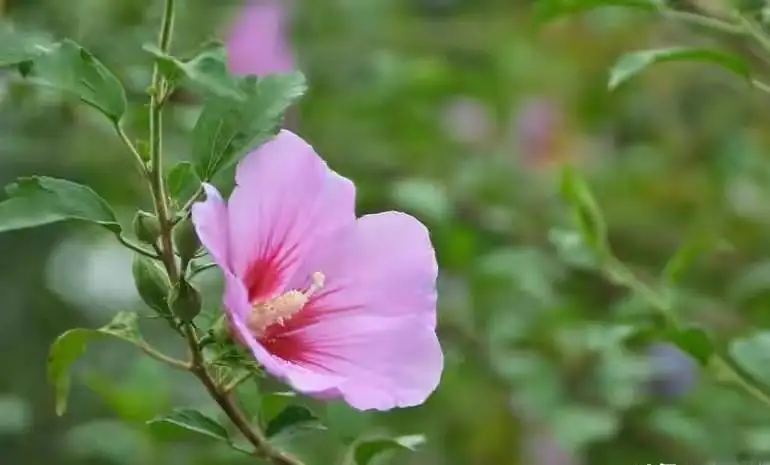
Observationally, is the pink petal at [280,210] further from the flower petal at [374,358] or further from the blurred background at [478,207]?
the blurred background at [478,207]

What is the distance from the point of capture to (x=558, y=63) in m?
2.06

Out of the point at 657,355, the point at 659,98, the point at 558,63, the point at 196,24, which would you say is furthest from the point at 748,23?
the point at 558,63

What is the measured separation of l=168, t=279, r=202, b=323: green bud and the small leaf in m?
0.12

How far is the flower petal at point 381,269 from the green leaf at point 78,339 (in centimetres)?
9

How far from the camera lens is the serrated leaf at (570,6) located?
78cm

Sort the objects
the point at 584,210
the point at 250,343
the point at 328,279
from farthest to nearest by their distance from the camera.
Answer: the point at 584,210, the point at 328,279, the point at 250,343

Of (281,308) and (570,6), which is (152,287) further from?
(570,6)

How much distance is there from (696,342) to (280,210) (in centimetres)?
33

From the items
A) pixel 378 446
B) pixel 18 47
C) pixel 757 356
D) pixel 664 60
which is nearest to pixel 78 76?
pixel 18 47

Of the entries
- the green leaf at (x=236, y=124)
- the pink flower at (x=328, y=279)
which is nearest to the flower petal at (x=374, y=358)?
the pink flower at (x=328, y=279)

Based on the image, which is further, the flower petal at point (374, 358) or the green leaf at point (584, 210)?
the green leaf at point (584, 210)

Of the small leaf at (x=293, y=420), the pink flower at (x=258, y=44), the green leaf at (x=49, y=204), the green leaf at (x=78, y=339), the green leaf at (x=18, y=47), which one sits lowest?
the pink flower at (x=258, y=44)

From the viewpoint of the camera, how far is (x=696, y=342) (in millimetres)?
797

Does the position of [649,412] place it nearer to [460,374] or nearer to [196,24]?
[460,374]
